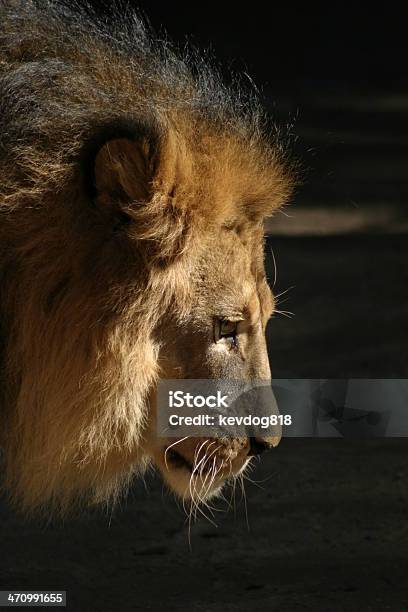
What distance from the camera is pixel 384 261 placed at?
14.2ft

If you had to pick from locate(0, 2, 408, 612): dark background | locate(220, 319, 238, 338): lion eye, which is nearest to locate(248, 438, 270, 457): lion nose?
locate(220, 319, 238, 338): lion eye

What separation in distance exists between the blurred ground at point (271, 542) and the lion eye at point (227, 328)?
0.91m

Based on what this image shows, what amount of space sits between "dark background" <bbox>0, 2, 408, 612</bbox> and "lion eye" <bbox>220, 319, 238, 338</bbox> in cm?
91

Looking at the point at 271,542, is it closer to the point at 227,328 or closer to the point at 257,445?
the point at 257,445

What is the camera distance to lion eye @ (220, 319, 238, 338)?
6.88ft

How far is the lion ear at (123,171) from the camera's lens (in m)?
1.92

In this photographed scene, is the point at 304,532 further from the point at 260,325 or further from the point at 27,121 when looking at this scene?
the point at 27,121

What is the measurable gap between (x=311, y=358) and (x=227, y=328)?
1.82m

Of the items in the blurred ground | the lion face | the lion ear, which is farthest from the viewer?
the blurred ground

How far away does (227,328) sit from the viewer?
2.11m

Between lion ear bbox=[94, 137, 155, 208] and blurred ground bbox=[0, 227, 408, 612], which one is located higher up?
lion ear bbox=[94, 137, 155, 208]

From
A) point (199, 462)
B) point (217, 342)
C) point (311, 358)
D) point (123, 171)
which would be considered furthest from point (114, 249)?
point (311, 358)

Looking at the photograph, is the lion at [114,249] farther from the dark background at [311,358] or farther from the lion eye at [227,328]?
the dark background at [311,358]

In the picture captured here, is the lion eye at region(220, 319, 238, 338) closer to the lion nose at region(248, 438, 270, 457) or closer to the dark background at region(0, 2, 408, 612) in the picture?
the lion nose at region(248, 438, 270, 457)
